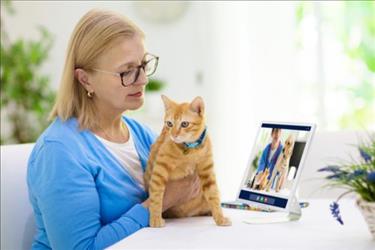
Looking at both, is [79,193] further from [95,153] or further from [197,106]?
[197,106]

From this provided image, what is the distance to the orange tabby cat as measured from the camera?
1.44 meters

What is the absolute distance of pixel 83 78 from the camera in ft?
5.65

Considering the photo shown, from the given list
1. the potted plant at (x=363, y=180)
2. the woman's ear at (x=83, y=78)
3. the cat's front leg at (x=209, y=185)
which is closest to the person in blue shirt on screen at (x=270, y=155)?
the cat's front leg at (x=209, y=185)

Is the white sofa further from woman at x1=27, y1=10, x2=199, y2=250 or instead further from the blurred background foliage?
the blurred background foliage

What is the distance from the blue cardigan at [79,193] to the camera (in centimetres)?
149

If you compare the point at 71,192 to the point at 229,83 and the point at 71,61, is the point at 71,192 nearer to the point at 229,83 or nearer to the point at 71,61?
the point at 71,61

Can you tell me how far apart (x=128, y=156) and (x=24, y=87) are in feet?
7.85

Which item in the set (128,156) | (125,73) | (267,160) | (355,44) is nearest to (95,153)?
(128,156)

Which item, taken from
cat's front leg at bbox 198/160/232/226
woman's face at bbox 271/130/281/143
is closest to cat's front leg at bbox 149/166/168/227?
cat's front leg at bbox 198/160/232/226

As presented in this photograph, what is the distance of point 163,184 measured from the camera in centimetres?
151

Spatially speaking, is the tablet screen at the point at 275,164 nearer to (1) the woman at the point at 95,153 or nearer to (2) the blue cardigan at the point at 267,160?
(2) the blue cardigan at the point at 267,160

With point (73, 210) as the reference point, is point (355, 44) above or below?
above

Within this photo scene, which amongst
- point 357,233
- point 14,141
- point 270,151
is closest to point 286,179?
point 270,151

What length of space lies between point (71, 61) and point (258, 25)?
7.36 ft
